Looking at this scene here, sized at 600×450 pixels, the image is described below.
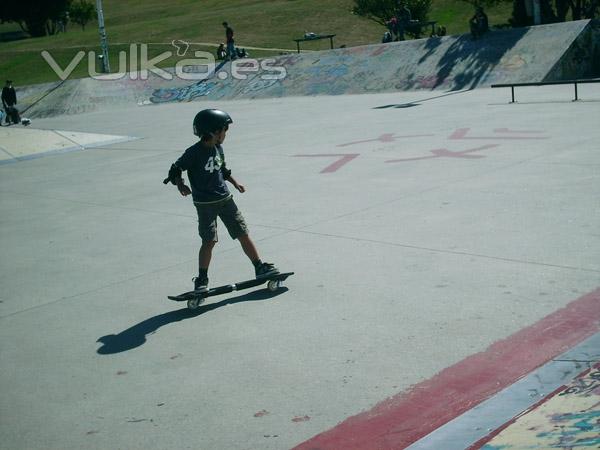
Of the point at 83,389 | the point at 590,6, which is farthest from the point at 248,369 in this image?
the point at 590,6

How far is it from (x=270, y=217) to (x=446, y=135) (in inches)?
234

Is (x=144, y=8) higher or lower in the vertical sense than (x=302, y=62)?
higher

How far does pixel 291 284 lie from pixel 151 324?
4.14ft

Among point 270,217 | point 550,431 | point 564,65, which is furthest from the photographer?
point 564,65

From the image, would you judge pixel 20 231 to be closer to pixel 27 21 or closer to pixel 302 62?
pixel 302 62

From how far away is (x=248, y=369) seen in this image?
5109mm

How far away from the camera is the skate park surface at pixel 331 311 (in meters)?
4.34

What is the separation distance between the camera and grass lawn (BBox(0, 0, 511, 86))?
44812mm

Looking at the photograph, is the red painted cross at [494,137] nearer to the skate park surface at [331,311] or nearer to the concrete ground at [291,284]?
the concrete ground at [291,284]

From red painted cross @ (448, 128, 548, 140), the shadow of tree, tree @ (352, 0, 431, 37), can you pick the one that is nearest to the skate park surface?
red painted cross @ (448, 128, 548, 140)

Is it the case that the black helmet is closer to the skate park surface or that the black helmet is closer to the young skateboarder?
the young skateboarder

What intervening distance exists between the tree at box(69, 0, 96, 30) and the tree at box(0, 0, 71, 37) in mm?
2906

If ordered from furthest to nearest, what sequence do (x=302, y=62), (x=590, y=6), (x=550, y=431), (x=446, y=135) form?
(x=590, y=6), (x=302, y=62), (x=446, y=135), (x=550, y=431)

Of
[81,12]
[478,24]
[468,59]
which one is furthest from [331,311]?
[81,12]
